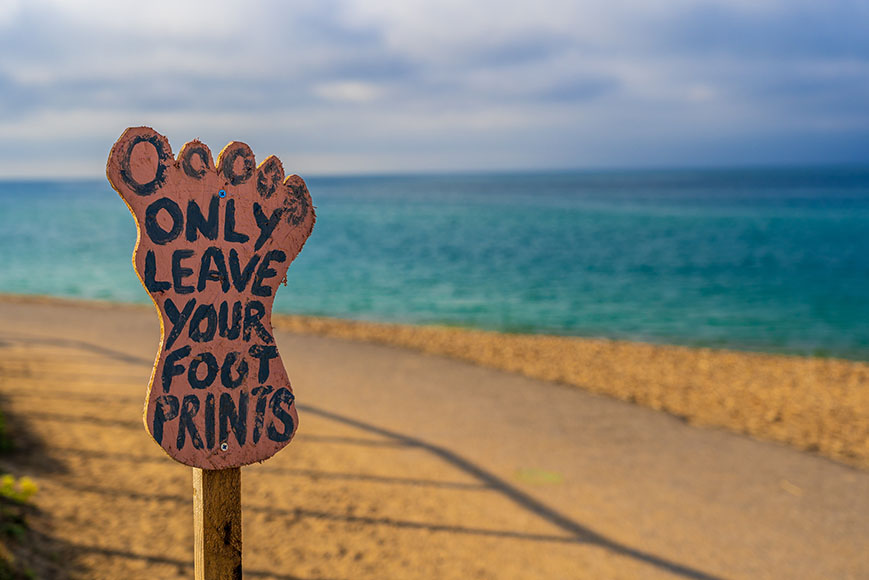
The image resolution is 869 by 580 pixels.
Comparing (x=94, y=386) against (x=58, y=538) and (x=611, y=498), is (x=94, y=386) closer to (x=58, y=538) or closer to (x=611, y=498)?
(x=58, y=538)

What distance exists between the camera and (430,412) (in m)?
6.99

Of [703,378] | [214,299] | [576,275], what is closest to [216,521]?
[214,299]

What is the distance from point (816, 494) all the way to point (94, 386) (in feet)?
22.4

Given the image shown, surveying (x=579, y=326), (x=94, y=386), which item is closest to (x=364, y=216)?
(x=579, y=326)

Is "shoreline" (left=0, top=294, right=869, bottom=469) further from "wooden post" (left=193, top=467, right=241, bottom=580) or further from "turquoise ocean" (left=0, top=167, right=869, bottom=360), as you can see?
"wooden post" (left=193, top=467, right=241, bottom=580)

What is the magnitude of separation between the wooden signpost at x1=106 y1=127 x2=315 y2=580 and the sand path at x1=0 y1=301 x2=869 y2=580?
6.39 feet

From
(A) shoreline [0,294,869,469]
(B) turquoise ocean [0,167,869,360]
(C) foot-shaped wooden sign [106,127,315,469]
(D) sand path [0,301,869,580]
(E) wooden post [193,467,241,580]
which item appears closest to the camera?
(C) foot-shaped wooden sign [106,127,315,469]

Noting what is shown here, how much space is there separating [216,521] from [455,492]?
9.97 feet

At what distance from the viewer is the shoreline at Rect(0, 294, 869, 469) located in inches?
272

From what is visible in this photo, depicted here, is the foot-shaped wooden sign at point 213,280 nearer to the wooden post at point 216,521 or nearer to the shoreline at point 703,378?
the wooden post at point 216,521

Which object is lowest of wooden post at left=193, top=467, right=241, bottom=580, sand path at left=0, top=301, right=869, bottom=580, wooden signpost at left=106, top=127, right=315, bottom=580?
sand path at left=0, top=301, right=869, bottom=580

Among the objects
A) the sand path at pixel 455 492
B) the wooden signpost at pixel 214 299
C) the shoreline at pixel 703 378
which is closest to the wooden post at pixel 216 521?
the wooden signpost at pixel 214 299

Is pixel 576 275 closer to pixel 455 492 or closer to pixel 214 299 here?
pixel 455 492

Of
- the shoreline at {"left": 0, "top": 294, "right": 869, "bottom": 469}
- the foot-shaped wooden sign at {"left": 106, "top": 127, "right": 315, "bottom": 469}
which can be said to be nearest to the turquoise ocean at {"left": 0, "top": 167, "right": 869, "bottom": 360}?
the shoreline at {"left": 0, "top": 294, "right": 869, "bottom": 469}
